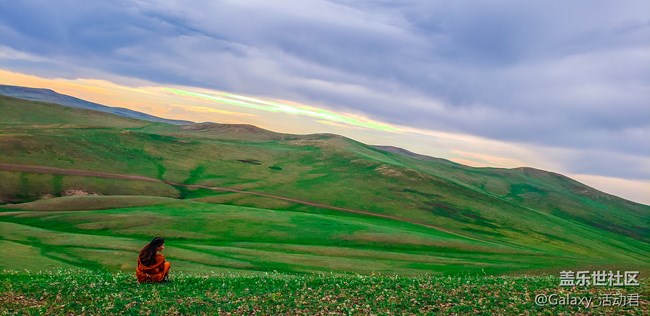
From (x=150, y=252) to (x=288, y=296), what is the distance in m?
8.60

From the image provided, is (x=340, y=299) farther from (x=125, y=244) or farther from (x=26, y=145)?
(x=26, y=145)

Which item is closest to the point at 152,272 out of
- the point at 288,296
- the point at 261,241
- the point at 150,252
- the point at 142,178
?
the point at 150,252

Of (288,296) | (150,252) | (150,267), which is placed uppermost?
(150,252)

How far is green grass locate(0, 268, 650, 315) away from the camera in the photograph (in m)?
21.5

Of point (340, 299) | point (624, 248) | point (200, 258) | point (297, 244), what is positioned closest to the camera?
point (340, 299)

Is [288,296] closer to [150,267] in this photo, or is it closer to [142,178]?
[150,267]

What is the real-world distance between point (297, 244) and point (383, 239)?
1865 centimetres

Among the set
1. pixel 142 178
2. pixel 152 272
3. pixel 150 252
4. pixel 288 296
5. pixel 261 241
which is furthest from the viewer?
pixel 142 178

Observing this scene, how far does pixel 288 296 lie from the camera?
23.9 m

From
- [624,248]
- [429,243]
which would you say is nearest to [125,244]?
[429,243]

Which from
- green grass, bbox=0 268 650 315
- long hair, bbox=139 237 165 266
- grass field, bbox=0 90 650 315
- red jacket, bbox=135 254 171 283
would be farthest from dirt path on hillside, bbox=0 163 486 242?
long hair, bbox=139 237 165 266

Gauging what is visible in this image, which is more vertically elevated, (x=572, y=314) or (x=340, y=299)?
(x=572, y=314)

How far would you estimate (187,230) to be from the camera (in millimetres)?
85500

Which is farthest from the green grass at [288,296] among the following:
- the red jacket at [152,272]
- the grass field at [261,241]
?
the red jacket at [152,272]
